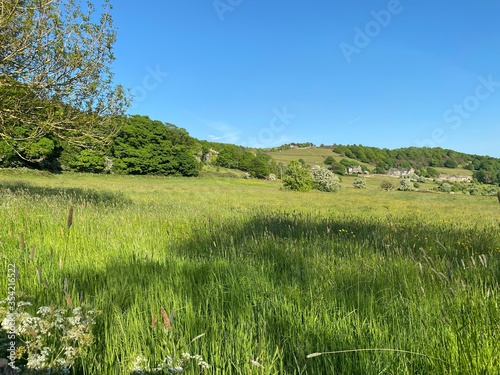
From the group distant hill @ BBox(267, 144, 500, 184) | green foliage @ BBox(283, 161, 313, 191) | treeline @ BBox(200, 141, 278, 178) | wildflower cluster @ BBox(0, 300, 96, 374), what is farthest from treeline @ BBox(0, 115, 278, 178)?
wildflower cluster @ BBox(0, 300, 96, 374)

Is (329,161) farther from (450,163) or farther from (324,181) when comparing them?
(324,181)

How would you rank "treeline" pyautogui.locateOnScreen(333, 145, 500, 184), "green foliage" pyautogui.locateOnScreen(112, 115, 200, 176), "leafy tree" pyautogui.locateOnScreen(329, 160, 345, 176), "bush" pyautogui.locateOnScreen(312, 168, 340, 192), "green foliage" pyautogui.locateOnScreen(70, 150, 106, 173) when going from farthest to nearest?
"treeline" pyautogui.locateOnScreen(333, 145, 500, 184) → "leafy tree" pyautogui.locateOnScreen(329, 160, 345, 176) → "green foliage" pyautogui.locateOnScreen(112, 115, 200, 176) → "green foliage" pyautogui.locateOnScreen(70, 150, 106, 173) → "bush" pyautogui.locateOnScreen(312, 168, 340, 192)

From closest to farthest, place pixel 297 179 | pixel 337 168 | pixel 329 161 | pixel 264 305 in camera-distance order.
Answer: pixel 264 305 → pixel 297 179 → pixel 337 168 → pixel 329 161

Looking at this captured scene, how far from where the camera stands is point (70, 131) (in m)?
10.2

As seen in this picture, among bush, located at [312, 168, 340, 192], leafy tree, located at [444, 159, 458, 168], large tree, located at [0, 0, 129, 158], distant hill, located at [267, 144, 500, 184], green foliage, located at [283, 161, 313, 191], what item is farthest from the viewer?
leafy tree, located at [444, 159, 458, 168]

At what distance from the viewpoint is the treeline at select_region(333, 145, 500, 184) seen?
141500 millimetres

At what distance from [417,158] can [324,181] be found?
12718cm

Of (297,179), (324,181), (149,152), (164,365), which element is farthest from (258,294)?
(149,152)

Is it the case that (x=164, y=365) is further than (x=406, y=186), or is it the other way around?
(x=406, y=186)

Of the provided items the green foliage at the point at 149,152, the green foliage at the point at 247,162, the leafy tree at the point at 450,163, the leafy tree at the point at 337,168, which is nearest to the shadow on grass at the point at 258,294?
the green foliage at the point at 149,152

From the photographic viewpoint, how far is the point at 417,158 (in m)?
163

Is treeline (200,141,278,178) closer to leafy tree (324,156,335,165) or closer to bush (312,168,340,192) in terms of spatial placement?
leafy tree (324,156,335,165)

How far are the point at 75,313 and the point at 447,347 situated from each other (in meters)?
2.12

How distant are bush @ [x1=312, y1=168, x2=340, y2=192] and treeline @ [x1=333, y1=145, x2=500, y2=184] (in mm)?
91319
